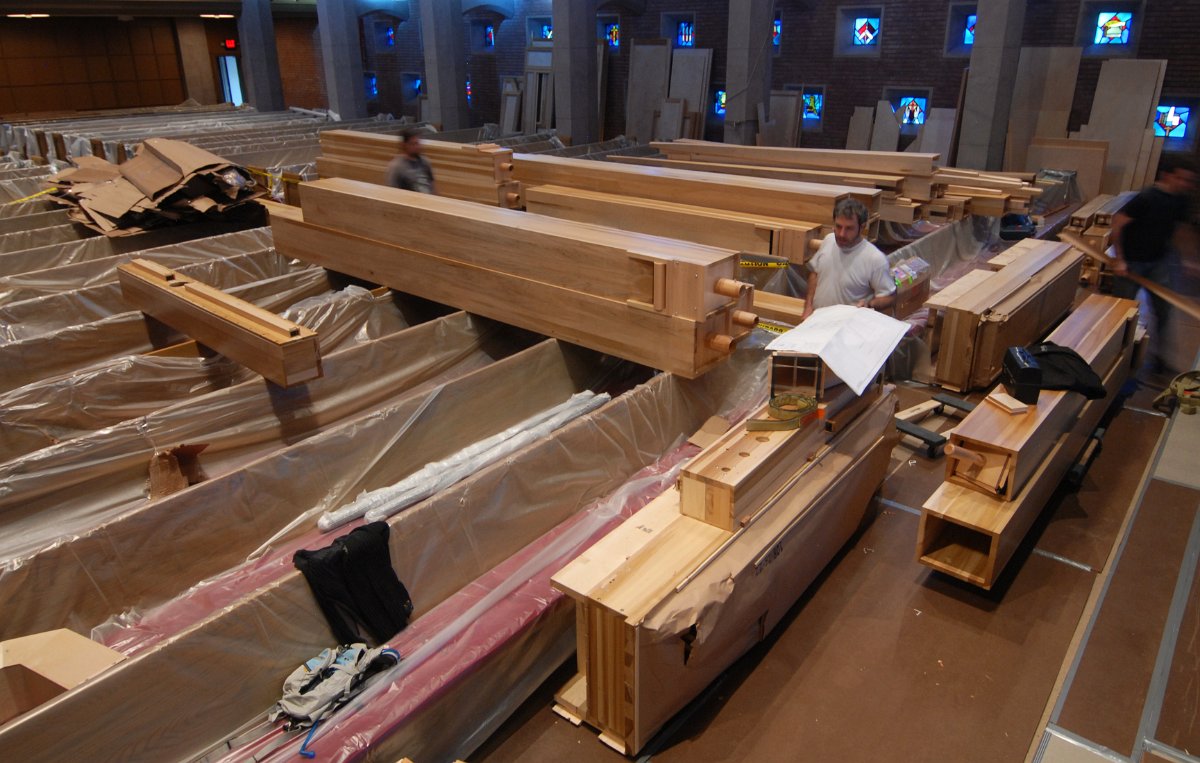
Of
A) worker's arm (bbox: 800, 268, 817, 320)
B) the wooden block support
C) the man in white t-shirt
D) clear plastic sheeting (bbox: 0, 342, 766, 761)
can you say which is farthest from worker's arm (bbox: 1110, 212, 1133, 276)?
the wooden block support

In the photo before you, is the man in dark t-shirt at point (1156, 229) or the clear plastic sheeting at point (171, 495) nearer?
the clear plastic sheeting at point (171, 495)

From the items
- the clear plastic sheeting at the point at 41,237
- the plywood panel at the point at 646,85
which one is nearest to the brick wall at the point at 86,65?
the plywood panel at the point at 646,85

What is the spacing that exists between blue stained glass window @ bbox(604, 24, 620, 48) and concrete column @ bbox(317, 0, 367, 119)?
4712mm

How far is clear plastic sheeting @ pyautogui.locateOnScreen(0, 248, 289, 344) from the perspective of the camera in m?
4.92

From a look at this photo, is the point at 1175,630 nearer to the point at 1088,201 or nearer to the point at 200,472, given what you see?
the point at 200,472

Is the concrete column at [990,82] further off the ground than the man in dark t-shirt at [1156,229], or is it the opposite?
the concrete column at [990,82]

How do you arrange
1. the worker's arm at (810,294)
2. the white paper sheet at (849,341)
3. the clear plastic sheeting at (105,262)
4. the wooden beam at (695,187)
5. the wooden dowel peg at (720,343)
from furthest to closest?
the clear plastic sheeting at (105,262) → the wooden beam at (695,187) → the worker's arm at (810,294) → the wooden dowel peg at (720,343) → the white paper sheet at (849,341)

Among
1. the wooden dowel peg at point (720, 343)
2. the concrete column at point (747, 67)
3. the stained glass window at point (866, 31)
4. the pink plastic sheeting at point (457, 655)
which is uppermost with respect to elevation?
the stained glass window at point (866, 31)

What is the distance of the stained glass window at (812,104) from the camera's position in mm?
12992

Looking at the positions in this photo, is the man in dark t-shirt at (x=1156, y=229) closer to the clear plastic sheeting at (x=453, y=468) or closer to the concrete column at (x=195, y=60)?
the clear plastic sheeting at (x=453, y=468)

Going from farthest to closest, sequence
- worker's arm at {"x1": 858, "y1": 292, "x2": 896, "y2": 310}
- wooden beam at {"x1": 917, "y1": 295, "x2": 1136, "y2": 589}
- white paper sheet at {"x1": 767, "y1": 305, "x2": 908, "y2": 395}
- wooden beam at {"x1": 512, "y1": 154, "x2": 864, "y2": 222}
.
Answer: wooden beam at {"x1": 512, "y1": 154, "x2": 864, "y2": 222}
worker's arm at {"x1": 858, "y1": 292, "x2": 896, "y2": 310}
wooden beam at {"x1": 917, "y1": 295, "x2": 1136, "y2": 589}
white paper sheet at {"x1": 767, "y1": 305, "x2": 908, "y2": 395}

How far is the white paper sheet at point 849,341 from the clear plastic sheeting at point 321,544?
0.88 m

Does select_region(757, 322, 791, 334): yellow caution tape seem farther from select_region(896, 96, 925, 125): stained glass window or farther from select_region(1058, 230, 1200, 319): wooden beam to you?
select_region(896, 96, 925, 125): stained glass window

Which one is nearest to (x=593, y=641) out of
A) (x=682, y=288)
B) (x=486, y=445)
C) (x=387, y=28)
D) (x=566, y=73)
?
(x=486, y=445)
